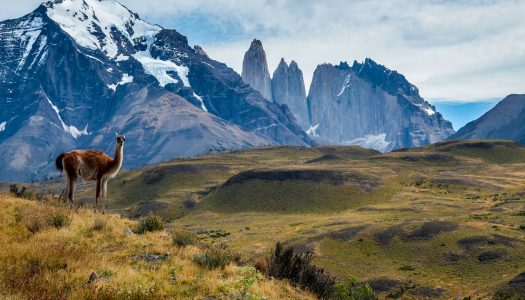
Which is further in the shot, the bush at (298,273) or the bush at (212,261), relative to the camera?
the bush at (298,273)

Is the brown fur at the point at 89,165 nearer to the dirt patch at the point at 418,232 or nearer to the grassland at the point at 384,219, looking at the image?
the grassland at the point at 384,219

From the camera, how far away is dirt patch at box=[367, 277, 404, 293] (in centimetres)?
6419

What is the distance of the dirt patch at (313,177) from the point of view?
163m

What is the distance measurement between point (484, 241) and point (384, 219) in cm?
3075

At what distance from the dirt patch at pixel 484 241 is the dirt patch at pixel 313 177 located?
74.4m

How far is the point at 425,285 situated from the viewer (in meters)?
64.3

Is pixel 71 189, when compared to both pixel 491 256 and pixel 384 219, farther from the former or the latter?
pixel 384 219

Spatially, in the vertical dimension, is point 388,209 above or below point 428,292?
above

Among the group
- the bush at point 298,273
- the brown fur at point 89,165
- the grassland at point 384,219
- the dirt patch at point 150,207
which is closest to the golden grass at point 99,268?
the bush at point 298,273

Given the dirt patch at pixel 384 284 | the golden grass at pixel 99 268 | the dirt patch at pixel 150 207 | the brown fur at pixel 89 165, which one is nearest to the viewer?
the golden grass at pixel 99 268

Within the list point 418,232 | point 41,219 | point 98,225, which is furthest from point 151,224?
point 418,232

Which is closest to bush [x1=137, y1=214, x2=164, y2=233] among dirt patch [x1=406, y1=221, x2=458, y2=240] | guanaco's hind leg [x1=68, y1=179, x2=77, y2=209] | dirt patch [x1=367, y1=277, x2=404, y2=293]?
guanaco's hind leg [x1=68, y1=179, x2=77, y2=209]

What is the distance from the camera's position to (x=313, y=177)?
169250 mm

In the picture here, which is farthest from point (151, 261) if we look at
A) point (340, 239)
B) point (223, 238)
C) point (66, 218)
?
point (223, 238)
